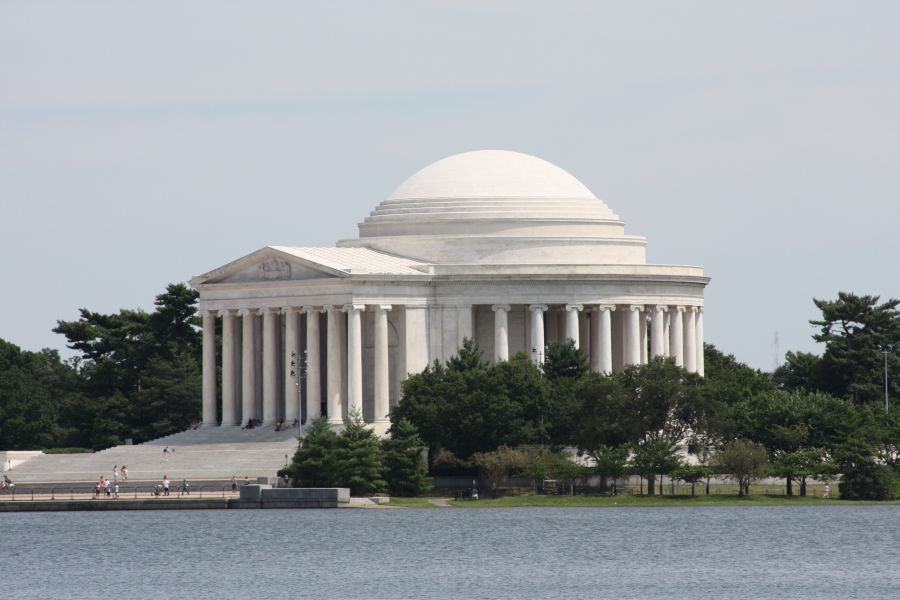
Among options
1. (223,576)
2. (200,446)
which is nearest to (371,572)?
(223,576)

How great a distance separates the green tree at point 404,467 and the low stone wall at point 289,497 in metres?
5.04

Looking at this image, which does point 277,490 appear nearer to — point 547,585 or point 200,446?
point 200,446

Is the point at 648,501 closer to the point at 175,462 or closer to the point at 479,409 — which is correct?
the point at 479,409

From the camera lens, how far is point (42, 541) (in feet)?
531

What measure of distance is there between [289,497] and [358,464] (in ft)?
14.3

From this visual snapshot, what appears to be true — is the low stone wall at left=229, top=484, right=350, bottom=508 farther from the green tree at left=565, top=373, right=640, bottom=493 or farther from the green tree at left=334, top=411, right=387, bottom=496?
the green tree at left=565, top=373, right=640, bottom=493

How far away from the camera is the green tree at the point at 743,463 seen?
17338cm

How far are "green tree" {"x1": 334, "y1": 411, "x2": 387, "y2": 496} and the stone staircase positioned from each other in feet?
36.6

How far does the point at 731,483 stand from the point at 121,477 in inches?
1470

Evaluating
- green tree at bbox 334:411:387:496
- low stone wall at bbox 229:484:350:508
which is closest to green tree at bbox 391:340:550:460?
green tree at bbox 334:411:387:496

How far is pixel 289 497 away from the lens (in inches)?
6845

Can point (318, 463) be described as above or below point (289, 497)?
above

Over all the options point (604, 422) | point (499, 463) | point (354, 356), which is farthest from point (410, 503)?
point (354, 356)

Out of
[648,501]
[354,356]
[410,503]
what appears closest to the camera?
[648,501]
